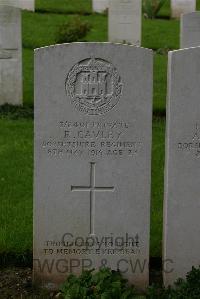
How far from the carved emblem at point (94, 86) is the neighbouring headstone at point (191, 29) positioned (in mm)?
5983

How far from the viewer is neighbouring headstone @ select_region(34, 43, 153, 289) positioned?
501 cm

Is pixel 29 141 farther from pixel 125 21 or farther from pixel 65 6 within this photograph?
pixel 65 6

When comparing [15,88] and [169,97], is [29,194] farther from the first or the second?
[15,88]

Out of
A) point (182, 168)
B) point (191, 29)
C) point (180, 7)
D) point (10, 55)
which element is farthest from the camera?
point (180, 7)

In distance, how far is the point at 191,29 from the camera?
35.8 feet

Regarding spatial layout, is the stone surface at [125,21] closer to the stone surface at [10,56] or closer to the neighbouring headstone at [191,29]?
the neighbouring headstone at [191,29]

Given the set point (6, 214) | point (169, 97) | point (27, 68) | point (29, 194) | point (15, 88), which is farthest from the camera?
point (27, 68)

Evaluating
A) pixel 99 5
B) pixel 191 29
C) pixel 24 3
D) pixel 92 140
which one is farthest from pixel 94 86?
pixel 99 5

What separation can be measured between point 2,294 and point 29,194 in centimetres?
186

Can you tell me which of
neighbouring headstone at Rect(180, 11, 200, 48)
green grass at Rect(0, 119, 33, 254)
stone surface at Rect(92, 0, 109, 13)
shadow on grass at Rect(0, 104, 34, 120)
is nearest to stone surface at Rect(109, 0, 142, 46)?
neighbouring headstone at Rect(180, 11, 200, 48)

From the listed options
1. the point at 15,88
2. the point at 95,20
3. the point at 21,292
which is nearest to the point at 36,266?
the point at 21,292

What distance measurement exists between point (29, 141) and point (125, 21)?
23.2 feet

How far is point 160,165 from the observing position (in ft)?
25.8

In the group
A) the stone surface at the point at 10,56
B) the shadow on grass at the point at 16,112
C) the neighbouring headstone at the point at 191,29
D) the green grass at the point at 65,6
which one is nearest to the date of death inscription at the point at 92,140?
the shadow on grass at the point at 16,112
